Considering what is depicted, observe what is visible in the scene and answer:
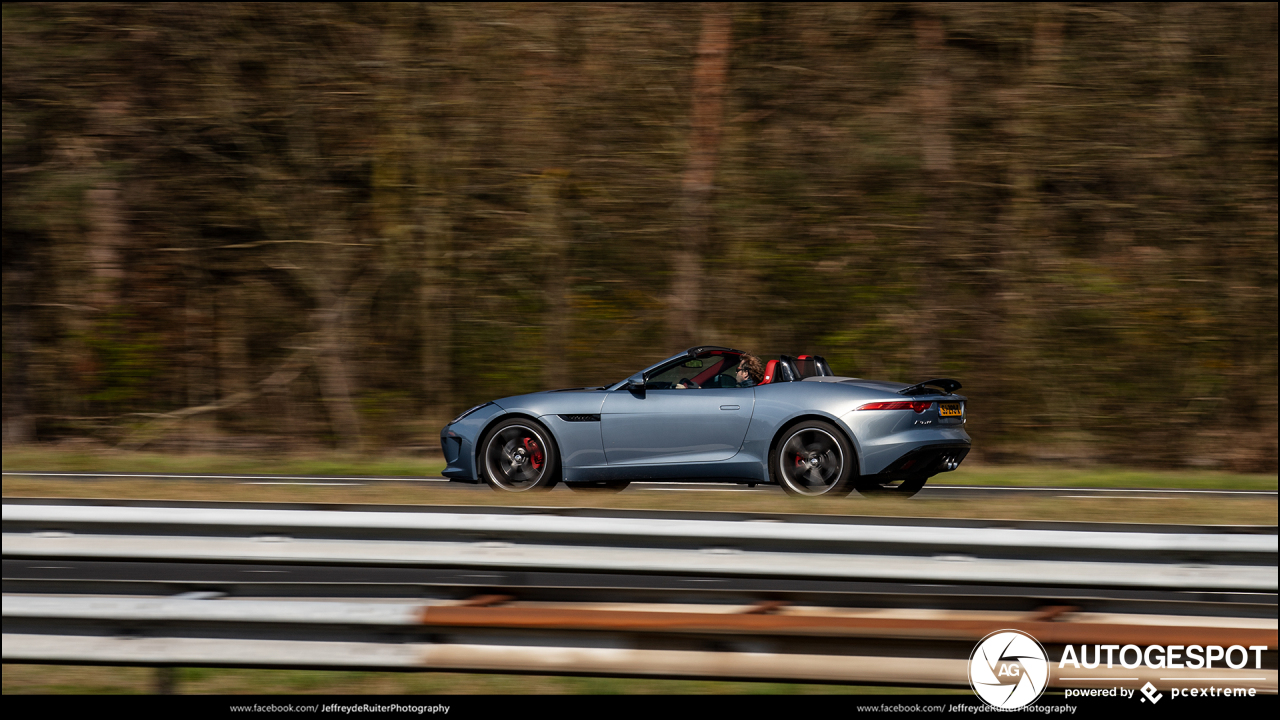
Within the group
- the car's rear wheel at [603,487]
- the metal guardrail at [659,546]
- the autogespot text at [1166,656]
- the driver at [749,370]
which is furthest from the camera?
the car's rear wheel at [603,487]

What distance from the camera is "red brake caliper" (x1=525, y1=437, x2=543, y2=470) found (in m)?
9.40

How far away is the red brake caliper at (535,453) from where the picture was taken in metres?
9.40

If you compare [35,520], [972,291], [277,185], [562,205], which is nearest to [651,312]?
[562,205]

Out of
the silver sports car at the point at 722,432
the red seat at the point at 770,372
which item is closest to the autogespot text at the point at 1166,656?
the silver sports car at the point at 722,432

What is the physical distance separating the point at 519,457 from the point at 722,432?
1722mm

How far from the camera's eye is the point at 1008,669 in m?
4.11

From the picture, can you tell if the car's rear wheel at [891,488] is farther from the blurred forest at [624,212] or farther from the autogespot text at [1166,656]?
the blurred forest at [624,212]

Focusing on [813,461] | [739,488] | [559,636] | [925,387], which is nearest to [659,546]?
[559,636]

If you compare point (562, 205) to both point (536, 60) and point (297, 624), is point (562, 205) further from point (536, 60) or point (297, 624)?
point (297, 624)

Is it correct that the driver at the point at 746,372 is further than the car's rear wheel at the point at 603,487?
No

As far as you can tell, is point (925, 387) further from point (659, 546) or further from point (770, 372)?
point (659, 546)

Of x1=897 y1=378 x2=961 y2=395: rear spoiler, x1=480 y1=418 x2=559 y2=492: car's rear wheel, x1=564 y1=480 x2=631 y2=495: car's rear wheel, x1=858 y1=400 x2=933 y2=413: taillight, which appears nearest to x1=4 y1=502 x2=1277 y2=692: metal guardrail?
x1=858 y1=400 x2=933 y2=413: taillight

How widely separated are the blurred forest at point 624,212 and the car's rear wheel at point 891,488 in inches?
187

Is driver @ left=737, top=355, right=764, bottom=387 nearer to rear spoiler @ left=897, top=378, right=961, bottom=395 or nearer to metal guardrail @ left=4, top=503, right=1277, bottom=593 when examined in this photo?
rear spoiler @ left=897, top=378, right=961, bottom=395
